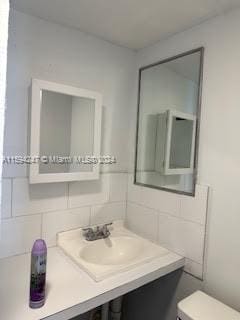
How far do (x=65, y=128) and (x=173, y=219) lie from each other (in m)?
0.88

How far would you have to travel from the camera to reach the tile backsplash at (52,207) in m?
1.26

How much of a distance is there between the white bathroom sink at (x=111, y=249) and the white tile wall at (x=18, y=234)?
0.17 metres

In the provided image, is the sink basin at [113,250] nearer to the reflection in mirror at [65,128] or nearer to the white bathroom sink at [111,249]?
the white bathroom sink at [111,249]

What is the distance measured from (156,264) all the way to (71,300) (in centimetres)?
51

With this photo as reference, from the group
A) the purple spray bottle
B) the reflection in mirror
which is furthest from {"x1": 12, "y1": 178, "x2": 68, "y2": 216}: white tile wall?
the purple spray bottle

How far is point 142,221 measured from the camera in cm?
162

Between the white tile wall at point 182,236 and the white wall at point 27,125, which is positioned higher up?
the white wall at point 27,125

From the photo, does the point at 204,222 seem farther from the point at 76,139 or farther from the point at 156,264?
the point at 76,139

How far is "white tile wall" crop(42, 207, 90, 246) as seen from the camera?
139cm

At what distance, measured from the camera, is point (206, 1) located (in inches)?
44.1

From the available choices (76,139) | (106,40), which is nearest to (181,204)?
(76,139)

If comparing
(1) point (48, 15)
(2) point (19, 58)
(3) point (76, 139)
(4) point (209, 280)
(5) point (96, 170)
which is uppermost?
(1) point (48, 15)

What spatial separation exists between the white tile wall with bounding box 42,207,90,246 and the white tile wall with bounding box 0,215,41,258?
48 millimetres

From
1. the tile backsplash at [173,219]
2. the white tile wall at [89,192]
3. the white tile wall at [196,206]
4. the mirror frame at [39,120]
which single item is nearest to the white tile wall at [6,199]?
the mirror frame at [39,120]
